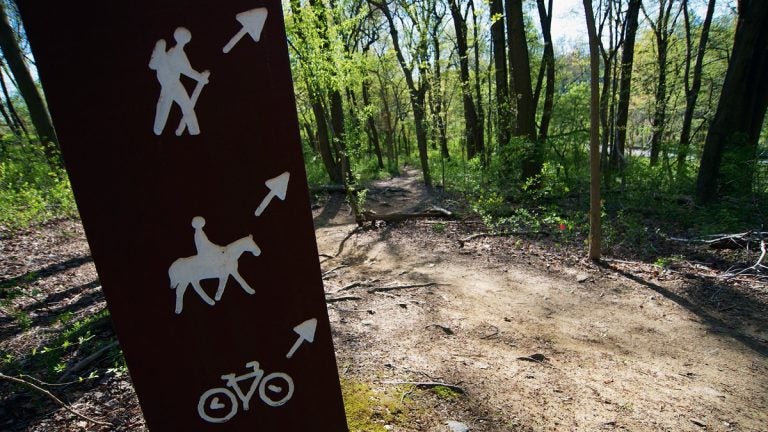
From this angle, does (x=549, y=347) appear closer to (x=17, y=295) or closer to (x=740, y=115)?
(x=17, y=295)

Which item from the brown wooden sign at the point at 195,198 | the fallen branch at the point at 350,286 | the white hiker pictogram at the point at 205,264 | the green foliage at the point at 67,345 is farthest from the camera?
the fallen branch at the point at 350,286

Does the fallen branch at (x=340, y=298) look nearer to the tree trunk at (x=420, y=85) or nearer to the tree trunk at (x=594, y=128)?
the tree trunk at (x=594, y=128)

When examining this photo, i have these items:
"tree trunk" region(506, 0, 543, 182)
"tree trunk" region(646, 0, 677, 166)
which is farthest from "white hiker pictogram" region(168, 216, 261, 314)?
"tree trunk" region(646, 0, 677, 166)

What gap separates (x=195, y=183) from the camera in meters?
1.36

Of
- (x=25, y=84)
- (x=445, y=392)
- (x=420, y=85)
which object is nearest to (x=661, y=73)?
(x=420, y=85)

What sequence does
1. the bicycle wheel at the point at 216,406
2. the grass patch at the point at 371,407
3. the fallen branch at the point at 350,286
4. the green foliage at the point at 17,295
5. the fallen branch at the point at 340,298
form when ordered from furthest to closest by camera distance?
the fallen branch at the point at 350,286 < the fallen branch at the point at 340,298 < the green foliage at the point at 17,295 < the grass patch at the point at 371,407 < the bicycle wheel at the point at 216,406

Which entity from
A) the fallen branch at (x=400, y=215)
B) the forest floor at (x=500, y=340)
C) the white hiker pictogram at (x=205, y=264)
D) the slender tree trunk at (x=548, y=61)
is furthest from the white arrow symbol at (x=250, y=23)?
the slender tree trunk at (x=548, y=61)

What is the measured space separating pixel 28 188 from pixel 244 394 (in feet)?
32.0

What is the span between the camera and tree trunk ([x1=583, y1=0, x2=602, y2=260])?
4734 mm

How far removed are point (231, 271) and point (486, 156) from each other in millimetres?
11029

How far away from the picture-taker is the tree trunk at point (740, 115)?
21.6 ft

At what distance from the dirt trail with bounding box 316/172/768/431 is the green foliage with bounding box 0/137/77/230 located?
6.50 metres

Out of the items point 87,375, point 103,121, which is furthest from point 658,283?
point 87,375

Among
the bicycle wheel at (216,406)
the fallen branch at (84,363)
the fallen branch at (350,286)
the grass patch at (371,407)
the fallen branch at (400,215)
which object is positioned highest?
the bicycle wheel at (216,406)
